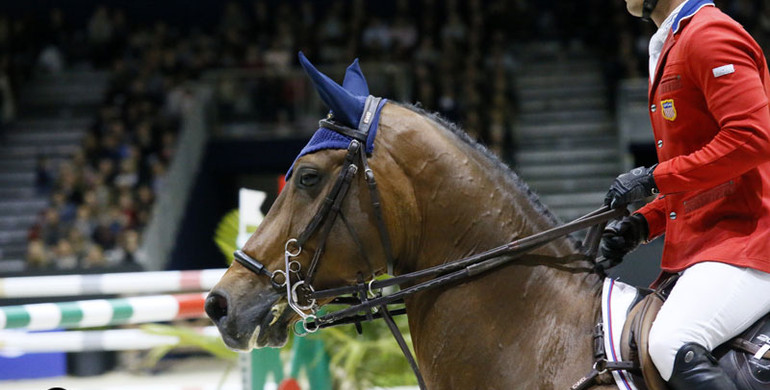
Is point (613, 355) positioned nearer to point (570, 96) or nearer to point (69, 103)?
point (570, 96)

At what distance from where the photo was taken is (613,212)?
96.7 inches

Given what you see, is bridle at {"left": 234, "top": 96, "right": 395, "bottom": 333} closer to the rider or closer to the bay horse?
the bay horse

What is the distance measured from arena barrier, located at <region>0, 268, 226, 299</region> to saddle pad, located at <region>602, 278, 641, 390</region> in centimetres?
211

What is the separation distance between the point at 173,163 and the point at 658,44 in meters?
10.9

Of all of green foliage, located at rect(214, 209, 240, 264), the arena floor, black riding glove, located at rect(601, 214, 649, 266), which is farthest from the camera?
the arena floor

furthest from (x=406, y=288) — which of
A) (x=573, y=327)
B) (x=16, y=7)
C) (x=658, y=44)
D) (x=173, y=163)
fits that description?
(x=16, y=7)

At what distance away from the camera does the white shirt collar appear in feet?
7.90

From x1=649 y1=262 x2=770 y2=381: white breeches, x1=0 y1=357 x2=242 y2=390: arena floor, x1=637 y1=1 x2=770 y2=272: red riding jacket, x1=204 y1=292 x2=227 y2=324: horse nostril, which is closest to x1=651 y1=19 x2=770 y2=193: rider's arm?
x1=637 y1=1 x2=770 y2=272: red riding jacket

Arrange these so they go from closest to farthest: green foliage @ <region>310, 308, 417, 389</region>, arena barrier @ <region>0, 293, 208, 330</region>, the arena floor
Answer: arena barrier @ <region>0, 293, 208, 330</region>
green foliage @ <region>310, 308, 417, 389</region>
the arena floor

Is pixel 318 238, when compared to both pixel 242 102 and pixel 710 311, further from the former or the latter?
pixel 242 102

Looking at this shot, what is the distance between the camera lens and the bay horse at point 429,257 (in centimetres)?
240

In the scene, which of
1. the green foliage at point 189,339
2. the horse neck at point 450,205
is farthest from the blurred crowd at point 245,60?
the horse neck at point 450,205

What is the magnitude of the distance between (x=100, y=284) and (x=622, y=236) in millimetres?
2430

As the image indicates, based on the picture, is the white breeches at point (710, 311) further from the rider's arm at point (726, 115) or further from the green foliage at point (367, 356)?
the green foliage at point (367, 356)
